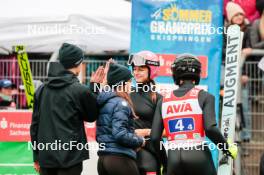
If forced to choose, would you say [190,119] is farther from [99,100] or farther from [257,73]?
[257,73]

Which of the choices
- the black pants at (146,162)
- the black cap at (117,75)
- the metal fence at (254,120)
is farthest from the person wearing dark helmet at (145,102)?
the metal fence at (254,120)

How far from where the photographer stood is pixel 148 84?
7.84m

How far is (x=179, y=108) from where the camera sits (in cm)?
670

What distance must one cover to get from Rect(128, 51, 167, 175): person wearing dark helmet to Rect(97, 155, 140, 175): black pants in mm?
493

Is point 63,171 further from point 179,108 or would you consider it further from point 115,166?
point 179,108

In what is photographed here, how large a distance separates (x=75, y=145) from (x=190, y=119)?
1.24m

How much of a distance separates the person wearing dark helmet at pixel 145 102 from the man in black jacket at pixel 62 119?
2.49ft

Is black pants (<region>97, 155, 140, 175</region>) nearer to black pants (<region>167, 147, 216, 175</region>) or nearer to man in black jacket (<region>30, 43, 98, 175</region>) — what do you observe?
Answer: man in black jacket (<region>30, 43, 98, 175</region>)

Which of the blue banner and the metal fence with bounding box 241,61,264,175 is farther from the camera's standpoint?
the metal fence with bounding box 241,61,264,175

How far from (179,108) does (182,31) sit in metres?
2.89

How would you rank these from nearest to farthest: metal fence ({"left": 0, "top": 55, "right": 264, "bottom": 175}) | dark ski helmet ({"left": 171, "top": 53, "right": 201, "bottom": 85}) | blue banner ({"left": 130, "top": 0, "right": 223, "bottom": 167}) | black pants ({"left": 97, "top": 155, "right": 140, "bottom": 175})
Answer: dark ski helmet ({"left": 171, "top": 53, "right": 201, "bottom": 85}), black pants ({"left": 97, "top": 155, "right": 140, "bottom": 175}), blue banner ({"left": 130, "top": 0, "right": 223, "bottom": 167}), metal fence ({"left": 0, "top": 55, "right": 264, "bottom": 175})

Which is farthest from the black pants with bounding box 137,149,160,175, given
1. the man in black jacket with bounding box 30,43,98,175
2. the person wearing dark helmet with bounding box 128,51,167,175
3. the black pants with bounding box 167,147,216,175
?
the black pants with bounding box 167,147,216,175

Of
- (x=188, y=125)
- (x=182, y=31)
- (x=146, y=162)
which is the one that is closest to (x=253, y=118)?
(x=182, y=31)

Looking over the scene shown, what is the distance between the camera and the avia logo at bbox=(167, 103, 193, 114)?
667 centimetres
